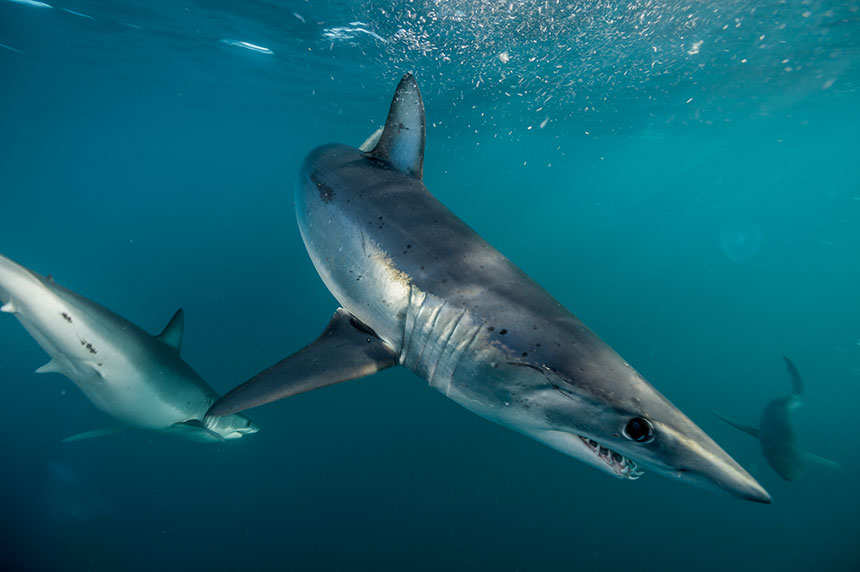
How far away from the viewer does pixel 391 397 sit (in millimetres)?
12250

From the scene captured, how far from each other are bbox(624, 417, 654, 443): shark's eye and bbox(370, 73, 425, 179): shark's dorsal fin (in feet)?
8.26

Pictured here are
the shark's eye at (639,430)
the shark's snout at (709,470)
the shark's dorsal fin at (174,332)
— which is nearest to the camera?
the shark's snout at (709,470)

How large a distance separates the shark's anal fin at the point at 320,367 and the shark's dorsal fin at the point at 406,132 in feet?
5.15

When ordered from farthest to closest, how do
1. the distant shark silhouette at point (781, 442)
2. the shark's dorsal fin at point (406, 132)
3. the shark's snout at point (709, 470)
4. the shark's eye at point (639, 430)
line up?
the distant shark silhouette at point (781, 442)
the shark's dorsal fin at point (406, 132)
the shark's eye at point (639, 430)
the shark's snout at point (709, 470)

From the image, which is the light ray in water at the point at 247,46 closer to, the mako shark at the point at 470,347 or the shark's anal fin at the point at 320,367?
the mako shark at the point at 470,347

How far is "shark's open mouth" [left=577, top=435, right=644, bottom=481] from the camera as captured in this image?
1.98 metres

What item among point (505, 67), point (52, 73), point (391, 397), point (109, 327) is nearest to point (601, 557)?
point (391, 397)

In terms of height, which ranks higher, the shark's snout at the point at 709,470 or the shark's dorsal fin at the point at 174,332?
the shark's snout at the point at 709,470

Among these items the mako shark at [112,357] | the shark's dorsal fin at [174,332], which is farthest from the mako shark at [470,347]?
the shark's dorsal fin at [174,332]

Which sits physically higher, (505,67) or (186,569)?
(505,67)

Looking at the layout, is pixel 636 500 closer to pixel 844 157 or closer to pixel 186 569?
pixel 186 569

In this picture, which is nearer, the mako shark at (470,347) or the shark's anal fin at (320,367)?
the mako shark at (470,347)

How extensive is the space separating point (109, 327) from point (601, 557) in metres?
10.2

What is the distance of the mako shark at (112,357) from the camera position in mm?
3246
